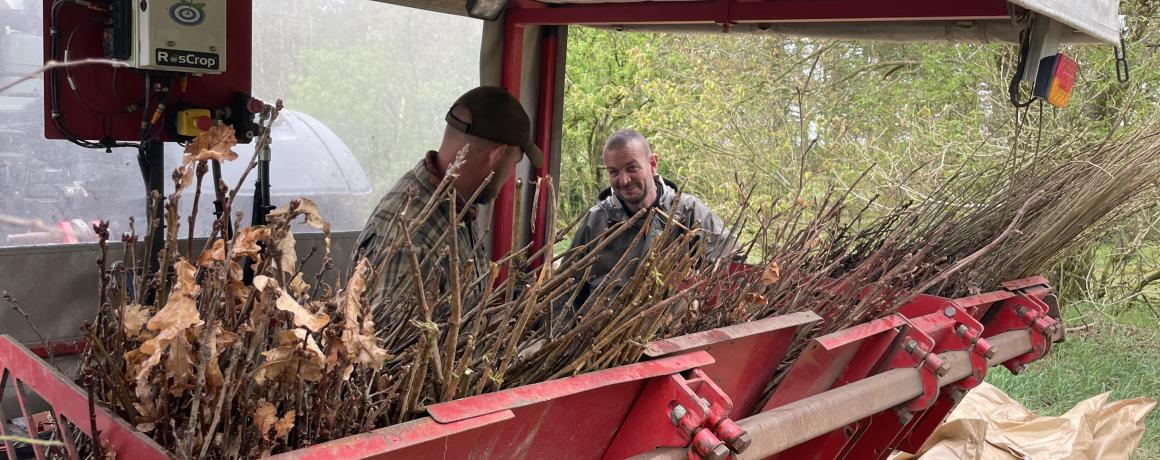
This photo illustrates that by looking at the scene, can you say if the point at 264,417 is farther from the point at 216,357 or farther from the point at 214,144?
the point at 214,144

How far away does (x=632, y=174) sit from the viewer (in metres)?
4.70

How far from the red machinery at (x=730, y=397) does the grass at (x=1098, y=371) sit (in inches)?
136

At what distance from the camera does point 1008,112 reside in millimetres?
8266

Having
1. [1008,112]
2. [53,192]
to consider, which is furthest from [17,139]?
[1008,112]

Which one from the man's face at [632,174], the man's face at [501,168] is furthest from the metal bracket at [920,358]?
the man's face at [632,174]

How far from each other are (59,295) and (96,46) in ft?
3.30

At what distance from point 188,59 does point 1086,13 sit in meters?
3.21

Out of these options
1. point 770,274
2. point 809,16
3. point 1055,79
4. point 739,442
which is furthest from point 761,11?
point 739,442

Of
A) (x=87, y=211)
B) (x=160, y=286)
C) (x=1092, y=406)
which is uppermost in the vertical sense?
(x=160, y=286)

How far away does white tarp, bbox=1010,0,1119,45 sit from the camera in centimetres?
256

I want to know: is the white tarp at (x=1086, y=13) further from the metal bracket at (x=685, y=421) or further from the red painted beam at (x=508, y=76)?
the red painted beam at (x=508, y=76)

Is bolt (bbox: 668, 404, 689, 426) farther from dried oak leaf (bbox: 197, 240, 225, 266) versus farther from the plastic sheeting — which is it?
the plastic sheeting

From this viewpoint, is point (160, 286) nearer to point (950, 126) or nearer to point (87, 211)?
point (87, 211)

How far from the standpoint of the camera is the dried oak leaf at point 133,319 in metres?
1.44
